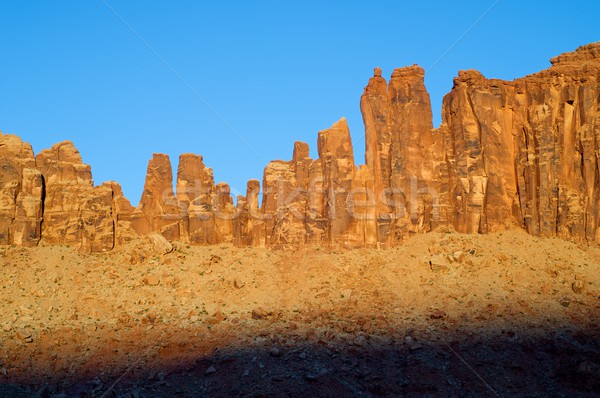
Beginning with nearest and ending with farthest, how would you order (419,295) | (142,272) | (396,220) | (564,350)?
(564,350)
(419,295)
(142,272)
(396,220)

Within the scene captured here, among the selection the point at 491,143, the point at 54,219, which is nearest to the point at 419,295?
the point at 491,143

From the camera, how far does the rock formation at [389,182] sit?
247 feet

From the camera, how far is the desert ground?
56.2m

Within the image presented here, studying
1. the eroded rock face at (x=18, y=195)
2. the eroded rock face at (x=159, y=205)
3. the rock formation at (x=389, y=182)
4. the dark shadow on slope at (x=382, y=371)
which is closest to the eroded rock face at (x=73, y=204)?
the rock formation at (x=389, y=182)

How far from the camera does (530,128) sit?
77.9 m

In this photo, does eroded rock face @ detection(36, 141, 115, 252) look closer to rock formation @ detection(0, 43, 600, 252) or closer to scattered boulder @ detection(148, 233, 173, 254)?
rock formation @ detection(0, 43, 600, 252)

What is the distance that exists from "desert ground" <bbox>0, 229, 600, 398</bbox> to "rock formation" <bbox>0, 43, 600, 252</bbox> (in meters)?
2.25

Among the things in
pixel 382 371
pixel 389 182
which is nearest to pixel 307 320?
pixel 382 371

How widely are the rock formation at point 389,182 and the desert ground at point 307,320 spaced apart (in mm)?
2245

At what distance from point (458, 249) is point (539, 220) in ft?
28.1

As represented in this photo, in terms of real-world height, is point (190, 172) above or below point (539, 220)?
above

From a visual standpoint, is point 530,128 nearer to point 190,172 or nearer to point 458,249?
point 458,249

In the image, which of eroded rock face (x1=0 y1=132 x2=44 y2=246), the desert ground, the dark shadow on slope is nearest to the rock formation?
eroded rock face (x1=0 y1=132 x2=44 y2=246)

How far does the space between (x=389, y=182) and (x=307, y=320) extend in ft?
65.5
